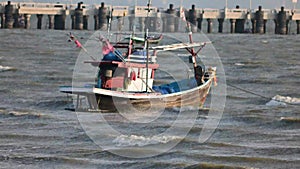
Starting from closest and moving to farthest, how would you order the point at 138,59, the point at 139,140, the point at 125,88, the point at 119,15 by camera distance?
the point at 139,140, the point at 125,88, the point at 138,59, the point at 119,15

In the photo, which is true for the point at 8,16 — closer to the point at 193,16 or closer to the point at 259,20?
the point at 193,16

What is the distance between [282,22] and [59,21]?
104ft

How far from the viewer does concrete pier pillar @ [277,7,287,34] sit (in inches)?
5315

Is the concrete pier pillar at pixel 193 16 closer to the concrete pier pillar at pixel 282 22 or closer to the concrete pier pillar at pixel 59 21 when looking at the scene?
the concrete pier pillar at pixel 282 22

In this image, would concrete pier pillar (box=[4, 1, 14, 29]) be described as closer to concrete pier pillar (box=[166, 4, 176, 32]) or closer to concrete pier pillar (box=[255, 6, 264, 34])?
concrete pier pillar (box=[166, 4, 176, 32])

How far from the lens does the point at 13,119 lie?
36.2 m

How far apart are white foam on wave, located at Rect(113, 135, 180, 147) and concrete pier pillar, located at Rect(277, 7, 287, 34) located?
104930 mm

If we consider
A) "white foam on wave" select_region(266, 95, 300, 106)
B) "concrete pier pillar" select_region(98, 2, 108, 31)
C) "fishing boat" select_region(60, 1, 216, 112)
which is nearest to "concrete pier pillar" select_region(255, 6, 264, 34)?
"concrete pier pillar" select_region(98, 2, 108, 31)

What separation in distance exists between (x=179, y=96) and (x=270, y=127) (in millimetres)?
4809

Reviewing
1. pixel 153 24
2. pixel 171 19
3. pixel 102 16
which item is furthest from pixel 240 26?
pixel 102 16

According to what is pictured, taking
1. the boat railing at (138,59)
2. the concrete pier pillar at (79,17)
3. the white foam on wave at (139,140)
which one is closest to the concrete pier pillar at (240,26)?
the concrete pier pillar at (79,17)

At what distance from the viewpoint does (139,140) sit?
31.3m

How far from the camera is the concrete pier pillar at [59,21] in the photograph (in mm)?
131625

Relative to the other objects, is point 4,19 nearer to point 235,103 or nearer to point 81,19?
point 81,19
